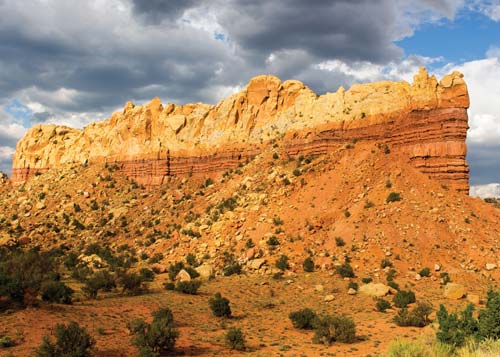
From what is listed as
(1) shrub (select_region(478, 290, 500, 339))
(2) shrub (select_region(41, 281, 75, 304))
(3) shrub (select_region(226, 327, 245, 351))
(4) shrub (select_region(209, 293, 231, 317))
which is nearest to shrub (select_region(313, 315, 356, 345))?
(3) shrub (select_region(226, 327, 245, 351))

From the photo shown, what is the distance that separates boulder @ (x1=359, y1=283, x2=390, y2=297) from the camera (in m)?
26.6

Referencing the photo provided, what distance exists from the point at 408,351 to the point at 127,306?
612 inches

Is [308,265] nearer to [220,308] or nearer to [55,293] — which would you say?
[220,308]

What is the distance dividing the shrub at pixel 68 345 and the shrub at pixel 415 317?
1531cm

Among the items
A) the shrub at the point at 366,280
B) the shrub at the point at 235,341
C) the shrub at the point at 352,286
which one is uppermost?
the shrub at the point at 366,280

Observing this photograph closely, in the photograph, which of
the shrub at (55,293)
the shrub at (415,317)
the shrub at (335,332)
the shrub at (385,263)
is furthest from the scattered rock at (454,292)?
the shrub at (55,293)

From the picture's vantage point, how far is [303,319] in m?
21.7

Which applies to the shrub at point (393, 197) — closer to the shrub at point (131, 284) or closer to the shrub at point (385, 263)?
the shrub at point (385, 263)

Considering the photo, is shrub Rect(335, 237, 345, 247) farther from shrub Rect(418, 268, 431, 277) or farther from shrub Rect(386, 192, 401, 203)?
shrub Rect(418, 268, 431, 277)

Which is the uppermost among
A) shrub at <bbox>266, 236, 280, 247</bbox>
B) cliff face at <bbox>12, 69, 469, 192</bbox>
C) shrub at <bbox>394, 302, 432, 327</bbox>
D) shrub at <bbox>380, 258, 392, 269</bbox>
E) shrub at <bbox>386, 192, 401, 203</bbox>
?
cliff face at <bbox>12, 69, 469, 192</bbox>

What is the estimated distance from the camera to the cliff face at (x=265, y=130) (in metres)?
36.7

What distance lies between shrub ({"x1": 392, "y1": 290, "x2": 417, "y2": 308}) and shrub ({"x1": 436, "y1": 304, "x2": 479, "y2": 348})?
9.21 metres

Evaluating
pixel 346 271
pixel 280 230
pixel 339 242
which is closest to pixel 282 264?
pixel 280 230

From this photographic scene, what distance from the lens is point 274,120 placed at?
51.8m
